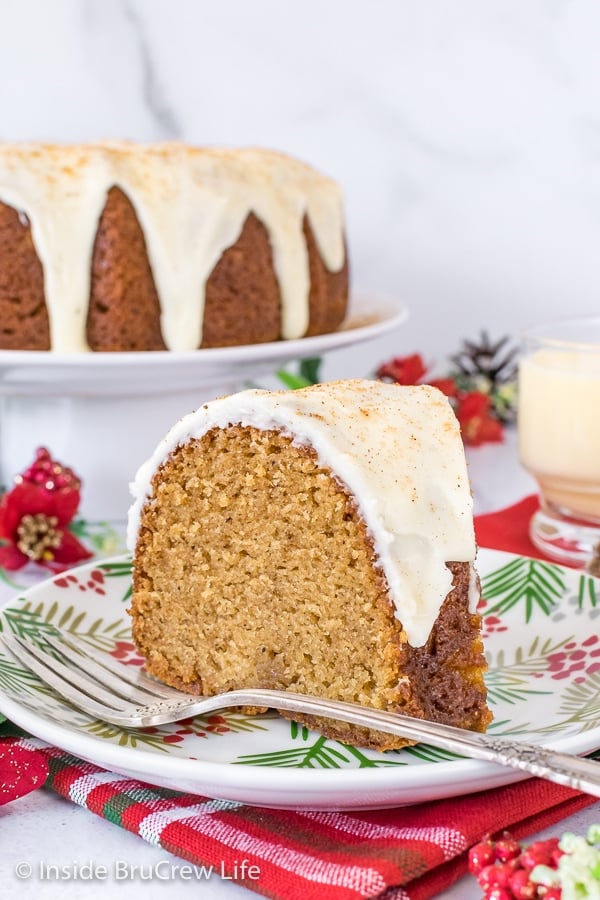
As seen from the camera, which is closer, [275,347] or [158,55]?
[275,347]

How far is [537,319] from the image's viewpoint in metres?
3.43

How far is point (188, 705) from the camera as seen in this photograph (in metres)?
1.33

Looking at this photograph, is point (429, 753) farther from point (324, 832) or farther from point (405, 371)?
point (405, 371)

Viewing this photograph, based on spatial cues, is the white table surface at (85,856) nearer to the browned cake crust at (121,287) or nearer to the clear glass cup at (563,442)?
the clear glass cup at (563,442)

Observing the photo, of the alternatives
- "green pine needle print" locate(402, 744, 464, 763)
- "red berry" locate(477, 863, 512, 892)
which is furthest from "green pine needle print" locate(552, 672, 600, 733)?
"red berry" locate(477, 863, 512, 892)

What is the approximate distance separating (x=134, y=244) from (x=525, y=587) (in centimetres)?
107

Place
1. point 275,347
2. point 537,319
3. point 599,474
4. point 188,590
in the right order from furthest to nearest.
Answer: point 537,319, point 275,347, point 599,474, point 188,590

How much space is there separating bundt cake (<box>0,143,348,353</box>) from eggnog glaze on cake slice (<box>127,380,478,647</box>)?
0.91 meters

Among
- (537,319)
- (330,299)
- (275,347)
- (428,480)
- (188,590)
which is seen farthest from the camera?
(537,319)

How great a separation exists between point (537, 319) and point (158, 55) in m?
1.34

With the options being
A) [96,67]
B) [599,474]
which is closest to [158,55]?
[96,67]

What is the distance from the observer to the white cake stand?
2.23 m

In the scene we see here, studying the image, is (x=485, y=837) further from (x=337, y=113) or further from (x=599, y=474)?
(x=337, y=113)

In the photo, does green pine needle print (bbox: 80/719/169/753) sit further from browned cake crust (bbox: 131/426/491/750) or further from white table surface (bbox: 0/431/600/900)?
browned cake crust (bbox: 131/426/491/750)
